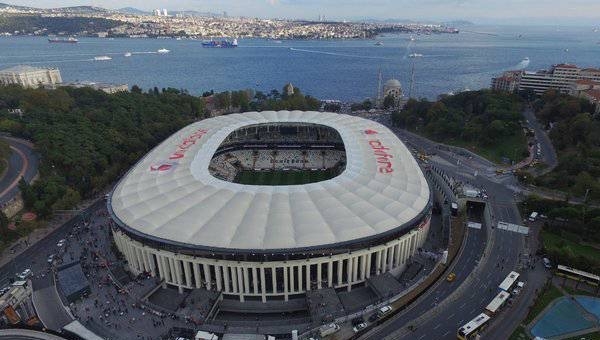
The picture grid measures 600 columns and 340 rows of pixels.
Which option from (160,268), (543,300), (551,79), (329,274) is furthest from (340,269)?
(551,79)

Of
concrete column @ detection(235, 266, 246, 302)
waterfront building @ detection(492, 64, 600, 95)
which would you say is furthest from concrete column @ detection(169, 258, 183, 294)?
waterfront building @ detection(492, 64, 600, 95)

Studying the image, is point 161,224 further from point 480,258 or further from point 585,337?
point 585,337

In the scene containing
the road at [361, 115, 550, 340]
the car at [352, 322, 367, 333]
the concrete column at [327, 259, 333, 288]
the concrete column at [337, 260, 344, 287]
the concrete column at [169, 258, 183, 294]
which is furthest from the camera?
the concrete column at [169, 258, 183, 294]

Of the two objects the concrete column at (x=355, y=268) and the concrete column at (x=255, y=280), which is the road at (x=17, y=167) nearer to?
the concrete column at (x=255, y=280)

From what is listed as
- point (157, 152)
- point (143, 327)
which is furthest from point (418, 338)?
point (157, 152)

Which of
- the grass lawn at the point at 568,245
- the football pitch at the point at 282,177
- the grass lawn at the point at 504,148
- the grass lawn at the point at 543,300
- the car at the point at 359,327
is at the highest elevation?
the grass lawn at the point at 504,148

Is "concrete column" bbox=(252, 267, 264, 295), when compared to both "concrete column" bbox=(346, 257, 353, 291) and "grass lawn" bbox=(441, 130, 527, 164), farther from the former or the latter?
"grass lawn" bbox=(441, 130, 527, 164)

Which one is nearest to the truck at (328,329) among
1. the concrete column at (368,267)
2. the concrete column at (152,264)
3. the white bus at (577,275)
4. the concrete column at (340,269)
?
the concrete column at (340,269)
